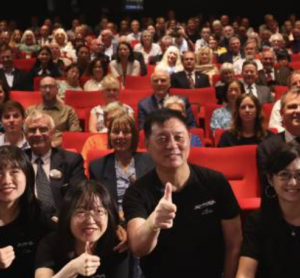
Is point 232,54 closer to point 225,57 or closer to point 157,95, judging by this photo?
→ point 225,57

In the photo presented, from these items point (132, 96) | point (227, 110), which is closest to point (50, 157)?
point (227, 110)

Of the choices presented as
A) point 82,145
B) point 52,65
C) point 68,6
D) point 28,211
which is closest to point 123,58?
point 52,65

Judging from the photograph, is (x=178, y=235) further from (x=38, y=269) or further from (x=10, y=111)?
(x=10, y=111)

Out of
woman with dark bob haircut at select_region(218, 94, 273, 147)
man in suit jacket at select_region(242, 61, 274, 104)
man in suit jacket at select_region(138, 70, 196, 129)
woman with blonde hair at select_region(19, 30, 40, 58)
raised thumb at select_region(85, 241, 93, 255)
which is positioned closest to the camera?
raised thumb at select_region(85, 241, 93, 255)

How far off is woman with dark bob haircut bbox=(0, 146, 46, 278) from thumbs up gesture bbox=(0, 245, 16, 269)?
0.32 ft

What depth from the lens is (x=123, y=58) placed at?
681 centimetres

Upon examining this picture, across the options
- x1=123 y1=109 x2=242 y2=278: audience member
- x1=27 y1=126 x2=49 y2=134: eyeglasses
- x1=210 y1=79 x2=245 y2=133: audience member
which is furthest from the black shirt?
x1=210 y1=79 x2=245 y2=133: audience member

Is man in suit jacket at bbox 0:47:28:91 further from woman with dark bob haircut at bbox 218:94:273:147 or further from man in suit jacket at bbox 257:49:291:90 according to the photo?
woman with dark bob haircut at bbox 218:94:273:147

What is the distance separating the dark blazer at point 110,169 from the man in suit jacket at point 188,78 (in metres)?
3.10

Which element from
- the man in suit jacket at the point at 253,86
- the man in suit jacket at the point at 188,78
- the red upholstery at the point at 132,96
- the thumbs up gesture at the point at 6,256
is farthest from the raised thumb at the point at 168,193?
the man in suit jacket at the point at 188,78

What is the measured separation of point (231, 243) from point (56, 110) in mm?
3068

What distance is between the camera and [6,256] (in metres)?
1.80

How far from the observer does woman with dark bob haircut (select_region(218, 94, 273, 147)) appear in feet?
11.7

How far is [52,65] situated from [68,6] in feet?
21.1
